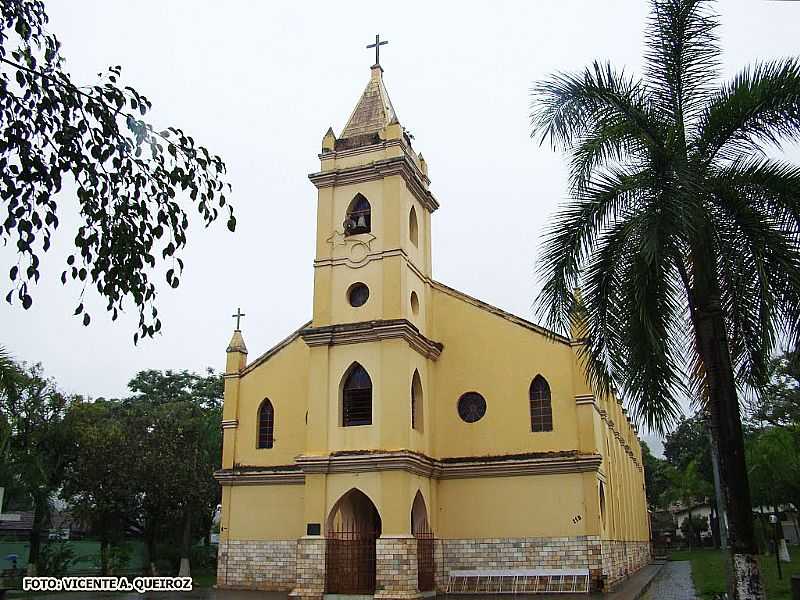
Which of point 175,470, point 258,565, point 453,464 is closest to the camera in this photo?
point 453,464

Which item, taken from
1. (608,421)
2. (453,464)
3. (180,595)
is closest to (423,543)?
(453,464)

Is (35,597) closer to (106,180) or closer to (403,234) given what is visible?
(403,234)

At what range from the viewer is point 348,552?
22625 mm

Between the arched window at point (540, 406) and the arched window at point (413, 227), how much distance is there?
6.14 metres

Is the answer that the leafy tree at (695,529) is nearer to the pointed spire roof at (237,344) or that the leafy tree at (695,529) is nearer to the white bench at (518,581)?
the white bench at (518,581)

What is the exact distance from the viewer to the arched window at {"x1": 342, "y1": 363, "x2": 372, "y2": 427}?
2367 cm

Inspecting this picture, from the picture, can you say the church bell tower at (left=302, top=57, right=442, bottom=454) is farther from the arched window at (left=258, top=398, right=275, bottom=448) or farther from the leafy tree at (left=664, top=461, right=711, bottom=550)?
the leafy tree at (left=664, top=461, right=711, bottom=550)

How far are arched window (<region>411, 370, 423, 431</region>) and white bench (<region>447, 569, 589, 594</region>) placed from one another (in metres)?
4.50

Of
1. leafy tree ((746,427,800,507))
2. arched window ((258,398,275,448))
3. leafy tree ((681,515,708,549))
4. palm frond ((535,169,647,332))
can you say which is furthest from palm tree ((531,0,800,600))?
leafy tree ((681,515,708,549))

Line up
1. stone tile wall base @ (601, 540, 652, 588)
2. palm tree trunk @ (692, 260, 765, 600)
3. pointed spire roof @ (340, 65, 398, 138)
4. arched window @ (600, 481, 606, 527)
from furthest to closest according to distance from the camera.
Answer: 1. pointed spire roof @ (340, 65, 398, 138)
2. arched window @ (600, 481, 606, 527)
3. stone tile wall base @ (601, 540, 652, 588)
4. palm tree trunk @ (692, 260, 765, 600)

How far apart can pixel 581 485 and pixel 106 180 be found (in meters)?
19.1

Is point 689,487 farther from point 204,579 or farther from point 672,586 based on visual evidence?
point 204,579

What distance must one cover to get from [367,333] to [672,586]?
43.0ft

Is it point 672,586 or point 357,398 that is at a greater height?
point 357,398
